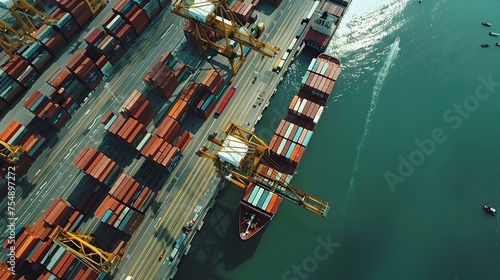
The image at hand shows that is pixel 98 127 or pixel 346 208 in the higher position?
pixel 346 208

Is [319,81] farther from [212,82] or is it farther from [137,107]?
[137,107]

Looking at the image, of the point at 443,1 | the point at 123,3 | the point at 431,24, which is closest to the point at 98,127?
the point at 123,3

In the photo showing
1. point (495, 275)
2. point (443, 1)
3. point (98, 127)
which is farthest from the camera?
point (443, 1)

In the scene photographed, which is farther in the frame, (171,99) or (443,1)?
(443,1)

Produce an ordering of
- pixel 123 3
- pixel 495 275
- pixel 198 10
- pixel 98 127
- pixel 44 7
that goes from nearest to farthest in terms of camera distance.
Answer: pixel 495 275, pixel 198 10, pixel 98 127, pixel 123 3, pixel 44 7

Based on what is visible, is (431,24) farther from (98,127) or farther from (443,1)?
(98,127)

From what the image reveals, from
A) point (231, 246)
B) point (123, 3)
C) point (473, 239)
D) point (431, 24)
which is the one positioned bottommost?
point (231, 246)

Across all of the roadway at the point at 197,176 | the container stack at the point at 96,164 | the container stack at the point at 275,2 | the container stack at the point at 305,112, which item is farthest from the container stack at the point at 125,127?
the container stack at the point at 275,2
